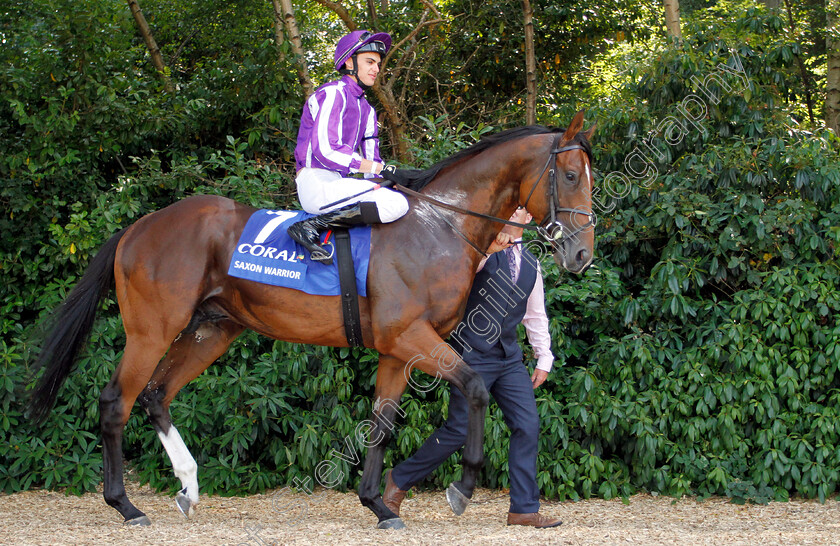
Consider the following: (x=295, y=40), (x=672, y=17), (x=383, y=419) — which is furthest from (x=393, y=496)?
(x=672, y=17)

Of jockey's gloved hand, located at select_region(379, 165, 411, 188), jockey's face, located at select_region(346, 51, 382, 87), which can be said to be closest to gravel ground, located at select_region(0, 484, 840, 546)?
jockey's gloved hand, located at select_region(379, 165, 411, 188)

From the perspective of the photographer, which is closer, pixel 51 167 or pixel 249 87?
pixel 51 167

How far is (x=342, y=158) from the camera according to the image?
13.2ft

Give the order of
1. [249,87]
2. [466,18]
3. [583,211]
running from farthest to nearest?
[466,18]
[249,87]
[583,211]

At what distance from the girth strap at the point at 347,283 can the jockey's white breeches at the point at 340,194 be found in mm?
181

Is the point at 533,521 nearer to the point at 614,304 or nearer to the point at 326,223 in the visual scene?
the point at 614,304

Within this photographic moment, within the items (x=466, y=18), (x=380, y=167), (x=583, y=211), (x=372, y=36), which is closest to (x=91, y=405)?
(x=380, y=167)

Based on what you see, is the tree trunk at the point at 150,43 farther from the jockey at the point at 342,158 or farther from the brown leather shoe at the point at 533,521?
the brown leather shoe at the point at 533,521

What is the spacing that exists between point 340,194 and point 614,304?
2604 millimetres

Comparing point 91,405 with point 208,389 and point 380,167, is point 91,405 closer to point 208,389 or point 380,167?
point 208,389

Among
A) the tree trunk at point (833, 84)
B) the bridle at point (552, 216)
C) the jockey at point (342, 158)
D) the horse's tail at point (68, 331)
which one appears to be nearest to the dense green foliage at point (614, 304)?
the horse's tail at point (68, 331)

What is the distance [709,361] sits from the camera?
5551mm

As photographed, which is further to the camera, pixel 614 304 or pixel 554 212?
pixel 614 304

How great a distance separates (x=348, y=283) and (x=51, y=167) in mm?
3958
